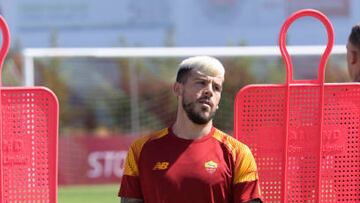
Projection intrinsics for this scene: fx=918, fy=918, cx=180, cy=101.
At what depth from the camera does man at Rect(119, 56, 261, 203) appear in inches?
159

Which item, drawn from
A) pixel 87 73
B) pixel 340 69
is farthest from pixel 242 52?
pixel 87 73

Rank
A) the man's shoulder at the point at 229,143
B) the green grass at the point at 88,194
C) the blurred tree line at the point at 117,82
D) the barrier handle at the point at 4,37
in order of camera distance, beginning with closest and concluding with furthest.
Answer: the man's shoulder at the point at 229,143 < the barrier handle at the point at 4,37 < the green grass at the point at 88,194 < the blurred tree line at the point at 117,82

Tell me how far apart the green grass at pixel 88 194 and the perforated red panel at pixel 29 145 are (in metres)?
7.35

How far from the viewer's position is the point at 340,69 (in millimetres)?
22016

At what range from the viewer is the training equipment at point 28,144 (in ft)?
15.0

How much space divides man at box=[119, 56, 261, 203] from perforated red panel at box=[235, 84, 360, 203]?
0.59 m

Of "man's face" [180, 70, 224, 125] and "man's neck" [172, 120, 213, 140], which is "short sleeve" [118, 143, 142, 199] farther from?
"man's face" [180, 70, 224, 125]

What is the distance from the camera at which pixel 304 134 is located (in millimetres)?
4773

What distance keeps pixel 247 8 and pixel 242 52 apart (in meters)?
19.9

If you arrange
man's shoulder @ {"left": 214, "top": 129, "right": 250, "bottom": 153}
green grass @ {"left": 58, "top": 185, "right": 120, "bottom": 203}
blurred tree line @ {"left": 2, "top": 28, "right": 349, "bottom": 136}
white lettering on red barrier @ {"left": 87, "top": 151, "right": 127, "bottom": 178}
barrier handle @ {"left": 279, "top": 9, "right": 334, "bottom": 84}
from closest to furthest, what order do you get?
man's shoulder @ {"left": 214, "top": 129, "right": 250, "bottom": 153} → barrier handle @ {"left": 279, "top": 9, "right": 334, "bottom": 84} → green grass @ {"left": 58, "top": 185, "right": 120, "bottom": 203} → white lettering on red barrier @ {"left": 87, "top": 151, "right": 127, "bottom": 178} → blurred tree line @ {"left": 2, "top": 28, "right": 349, "bottom": 136}

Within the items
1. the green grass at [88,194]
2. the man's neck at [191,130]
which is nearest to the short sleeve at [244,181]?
the man's neck at [191,130]

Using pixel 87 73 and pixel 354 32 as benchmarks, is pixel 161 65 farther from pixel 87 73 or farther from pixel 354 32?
pixel 354 32

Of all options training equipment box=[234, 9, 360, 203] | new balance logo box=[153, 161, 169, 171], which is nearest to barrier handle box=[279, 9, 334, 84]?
training equipment box=[234, 9, 360, 203]

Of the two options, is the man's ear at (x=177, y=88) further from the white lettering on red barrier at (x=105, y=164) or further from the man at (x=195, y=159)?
the white lettering on red barrier at (x=105, y=164)
